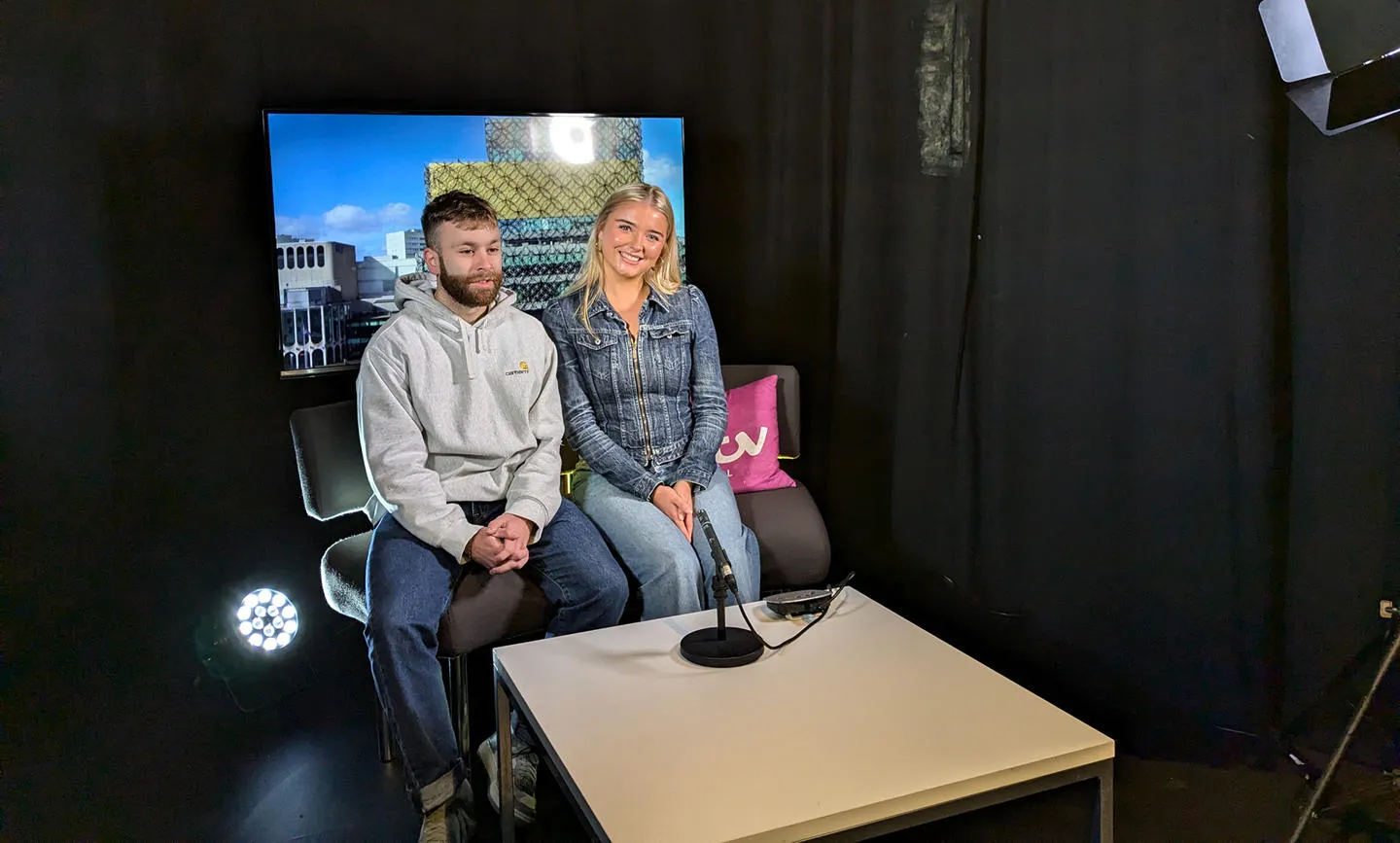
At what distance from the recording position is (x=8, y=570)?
2.57m

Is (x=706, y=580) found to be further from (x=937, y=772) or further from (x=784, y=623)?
(x=937, y=772)

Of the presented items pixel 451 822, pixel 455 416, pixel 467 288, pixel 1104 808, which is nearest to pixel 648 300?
pixel 467 288

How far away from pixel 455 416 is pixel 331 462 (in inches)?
14.2

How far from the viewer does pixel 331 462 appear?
8.32ft

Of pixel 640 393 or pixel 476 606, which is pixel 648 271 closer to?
pixel 640 393

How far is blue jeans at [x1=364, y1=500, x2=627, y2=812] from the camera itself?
2.04m

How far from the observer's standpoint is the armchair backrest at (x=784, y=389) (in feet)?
9.94

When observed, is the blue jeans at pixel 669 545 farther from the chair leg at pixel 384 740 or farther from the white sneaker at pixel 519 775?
the chair leg at pixel 384 740

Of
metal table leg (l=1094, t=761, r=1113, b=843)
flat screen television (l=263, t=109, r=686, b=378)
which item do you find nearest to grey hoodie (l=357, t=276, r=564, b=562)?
flat screen television (l=263, t=109, r=686, b=378)

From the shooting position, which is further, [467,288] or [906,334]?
[906,334]

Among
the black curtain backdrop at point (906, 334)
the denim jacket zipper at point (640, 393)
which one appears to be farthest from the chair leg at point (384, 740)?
the denim jacket zipper at point (640, 393)

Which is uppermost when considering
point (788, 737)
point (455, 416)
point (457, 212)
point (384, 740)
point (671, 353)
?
point (457, 212)

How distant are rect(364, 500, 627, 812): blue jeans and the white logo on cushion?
512 millimetres

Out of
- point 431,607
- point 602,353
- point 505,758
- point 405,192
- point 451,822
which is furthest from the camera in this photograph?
point 405,192
